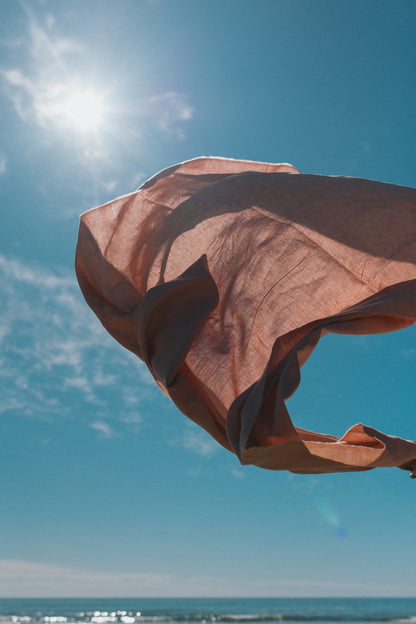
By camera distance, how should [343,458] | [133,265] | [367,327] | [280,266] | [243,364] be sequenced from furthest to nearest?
1. [133,265]
2. [280,266]
3. [243,364]
4. [367,327]
5. [343,458]

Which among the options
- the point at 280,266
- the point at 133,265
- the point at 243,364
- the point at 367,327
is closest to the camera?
the point at 367,327

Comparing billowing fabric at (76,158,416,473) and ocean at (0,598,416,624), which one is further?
ocean at (0,598,416,624)

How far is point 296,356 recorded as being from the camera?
173 cm

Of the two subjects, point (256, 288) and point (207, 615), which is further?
point (207, 615)

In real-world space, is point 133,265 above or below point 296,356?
above

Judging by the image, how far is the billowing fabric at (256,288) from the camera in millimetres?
1743

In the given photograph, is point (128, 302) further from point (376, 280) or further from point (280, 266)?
point (376, 280)

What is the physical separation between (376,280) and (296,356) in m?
0.68

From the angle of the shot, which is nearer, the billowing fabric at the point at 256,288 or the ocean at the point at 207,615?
the billowing fabric at the point at 256,288

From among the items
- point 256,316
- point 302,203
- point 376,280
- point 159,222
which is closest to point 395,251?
point 376,280

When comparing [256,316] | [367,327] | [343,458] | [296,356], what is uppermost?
[256,316]

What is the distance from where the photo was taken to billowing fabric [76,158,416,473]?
1.74 m

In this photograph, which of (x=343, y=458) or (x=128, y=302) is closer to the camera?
(x=343, y=458)

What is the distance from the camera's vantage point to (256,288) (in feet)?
7.41
